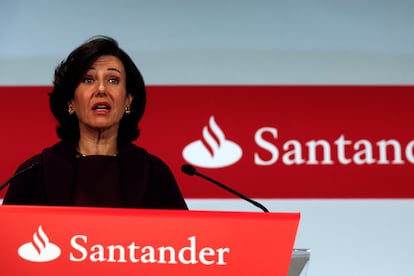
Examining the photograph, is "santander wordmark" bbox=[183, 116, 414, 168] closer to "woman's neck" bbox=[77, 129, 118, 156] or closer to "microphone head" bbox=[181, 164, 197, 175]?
"woman's neck" bbox=[77, 129, 118, 156]

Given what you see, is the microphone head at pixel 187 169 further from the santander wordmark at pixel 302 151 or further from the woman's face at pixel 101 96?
the santander wordmark at pixel 302 151

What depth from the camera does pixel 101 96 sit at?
5.24 ft

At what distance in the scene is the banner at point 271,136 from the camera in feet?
8.58

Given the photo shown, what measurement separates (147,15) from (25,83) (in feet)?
1.78

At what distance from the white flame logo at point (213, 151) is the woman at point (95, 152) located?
0.89 m

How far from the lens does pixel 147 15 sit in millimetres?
2729

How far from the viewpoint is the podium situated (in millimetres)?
1141

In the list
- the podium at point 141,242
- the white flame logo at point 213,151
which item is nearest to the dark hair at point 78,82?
the podium at point 141,242

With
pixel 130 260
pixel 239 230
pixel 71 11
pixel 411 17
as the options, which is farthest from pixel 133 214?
pixel 411 17

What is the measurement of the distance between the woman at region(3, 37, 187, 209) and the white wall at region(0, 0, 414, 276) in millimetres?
1006

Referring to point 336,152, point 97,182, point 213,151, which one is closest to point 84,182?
point 97,182

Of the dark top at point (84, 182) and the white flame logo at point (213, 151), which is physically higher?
the white flame logo at point (213, 151)

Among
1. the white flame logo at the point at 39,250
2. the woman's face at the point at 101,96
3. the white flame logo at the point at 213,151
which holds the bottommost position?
the white flame logo at the point at 39,250

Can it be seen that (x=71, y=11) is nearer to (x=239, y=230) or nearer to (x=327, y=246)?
(x=327, y=246)
